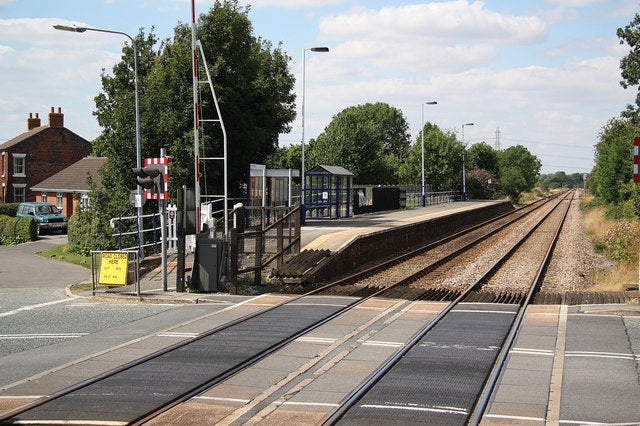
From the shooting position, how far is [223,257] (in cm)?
1622

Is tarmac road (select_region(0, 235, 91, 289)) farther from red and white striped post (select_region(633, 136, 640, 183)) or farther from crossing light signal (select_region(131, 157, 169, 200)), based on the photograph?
red and white striped post (select_region(633, 136, 640, 183))

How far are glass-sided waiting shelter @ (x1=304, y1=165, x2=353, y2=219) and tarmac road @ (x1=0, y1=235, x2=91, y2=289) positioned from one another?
41.4 ft

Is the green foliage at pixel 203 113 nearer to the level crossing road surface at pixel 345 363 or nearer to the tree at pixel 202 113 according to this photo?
the tree at pixel 202 113

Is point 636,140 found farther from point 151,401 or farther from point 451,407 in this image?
point 151,401

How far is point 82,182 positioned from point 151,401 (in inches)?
1888

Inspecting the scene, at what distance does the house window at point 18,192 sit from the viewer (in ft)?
193

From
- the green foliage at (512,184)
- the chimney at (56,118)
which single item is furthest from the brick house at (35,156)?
Answer: the green foliage at (512,184)

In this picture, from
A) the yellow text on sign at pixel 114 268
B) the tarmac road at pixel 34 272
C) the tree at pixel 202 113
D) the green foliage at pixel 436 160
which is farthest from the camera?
the green foliage at pixel 436 160

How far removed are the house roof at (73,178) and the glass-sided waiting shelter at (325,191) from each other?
2064 centimetres

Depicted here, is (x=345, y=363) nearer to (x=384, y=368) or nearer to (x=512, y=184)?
(x=384, y=368)

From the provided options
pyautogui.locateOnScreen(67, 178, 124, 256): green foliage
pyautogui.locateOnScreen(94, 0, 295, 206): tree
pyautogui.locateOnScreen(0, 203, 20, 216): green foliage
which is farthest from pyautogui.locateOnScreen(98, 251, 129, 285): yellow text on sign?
pyautogui.locateOnScreen(0, 203, 20, 216): green foliage

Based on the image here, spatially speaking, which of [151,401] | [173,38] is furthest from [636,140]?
[173,38]

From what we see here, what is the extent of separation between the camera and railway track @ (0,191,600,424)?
731 centimetres

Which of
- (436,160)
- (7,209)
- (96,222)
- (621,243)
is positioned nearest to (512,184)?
(436,160)
